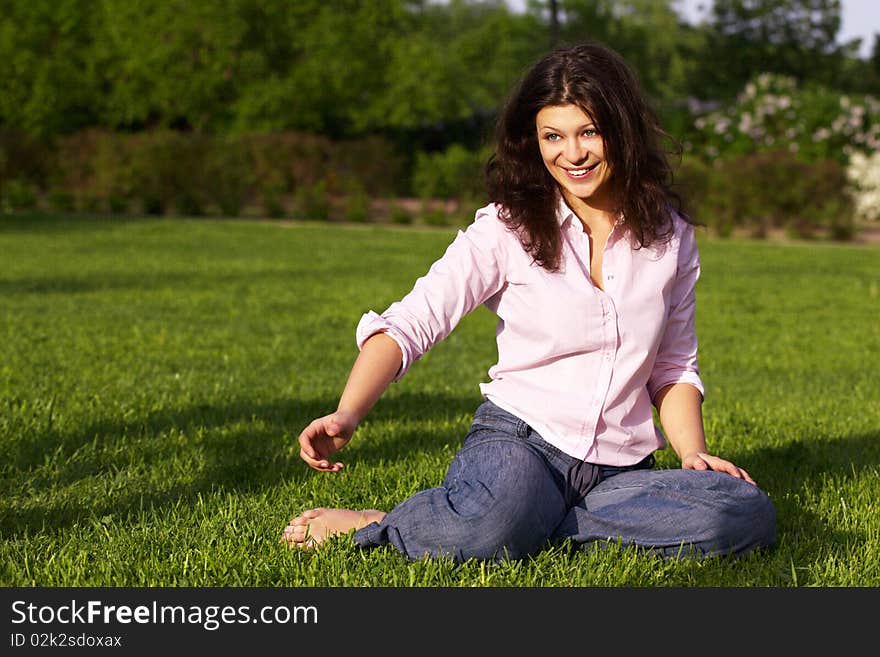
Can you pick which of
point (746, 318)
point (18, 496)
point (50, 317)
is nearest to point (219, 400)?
point (18, 496)

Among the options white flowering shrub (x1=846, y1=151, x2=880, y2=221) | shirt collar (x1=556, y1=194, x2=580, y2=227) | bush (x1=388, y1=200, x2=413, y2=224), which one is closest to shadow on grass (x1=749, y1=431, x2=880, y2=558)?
shirt collar (x1=556, y1=194, x2=580, y2=227)

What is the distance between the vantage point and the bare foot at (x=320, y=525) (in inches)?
132

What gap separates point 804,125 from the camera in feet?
75.8

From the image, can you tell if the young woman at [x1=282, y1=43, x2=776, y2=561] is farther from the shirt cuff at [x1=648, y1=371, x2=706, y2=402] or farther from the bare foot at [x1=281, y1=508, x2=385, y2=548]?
the shirt cuff at [x1=648, y1=371, x2=706, y2=402]

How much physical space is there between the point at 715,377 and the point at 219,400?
9.97ft

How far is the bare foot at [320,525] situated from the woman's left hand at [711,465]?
910 mm

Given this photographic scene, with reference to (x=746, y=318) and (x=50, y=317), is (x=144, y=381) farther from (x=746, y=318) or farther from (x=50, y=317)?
(x=746, y=318)

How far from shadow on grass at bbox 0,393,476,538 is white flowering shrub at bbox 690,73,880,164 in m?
19.1

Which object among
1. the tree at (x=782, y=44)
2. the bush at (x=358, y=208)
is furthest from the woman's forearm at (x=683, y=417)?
the tree at (x=782, y=44)

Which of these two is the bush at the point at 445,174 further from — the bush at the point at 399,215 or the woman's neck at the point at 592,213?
the woman's neck at the point at 592,213

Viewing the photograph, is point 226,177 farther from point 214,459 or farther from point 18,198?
point 214,459

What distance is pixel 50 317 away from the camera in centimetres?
830

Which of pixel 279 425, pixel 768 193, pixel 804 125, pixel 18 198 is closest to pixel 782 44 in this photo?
pixel 804 125

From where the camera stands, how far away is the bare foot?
3348mm
